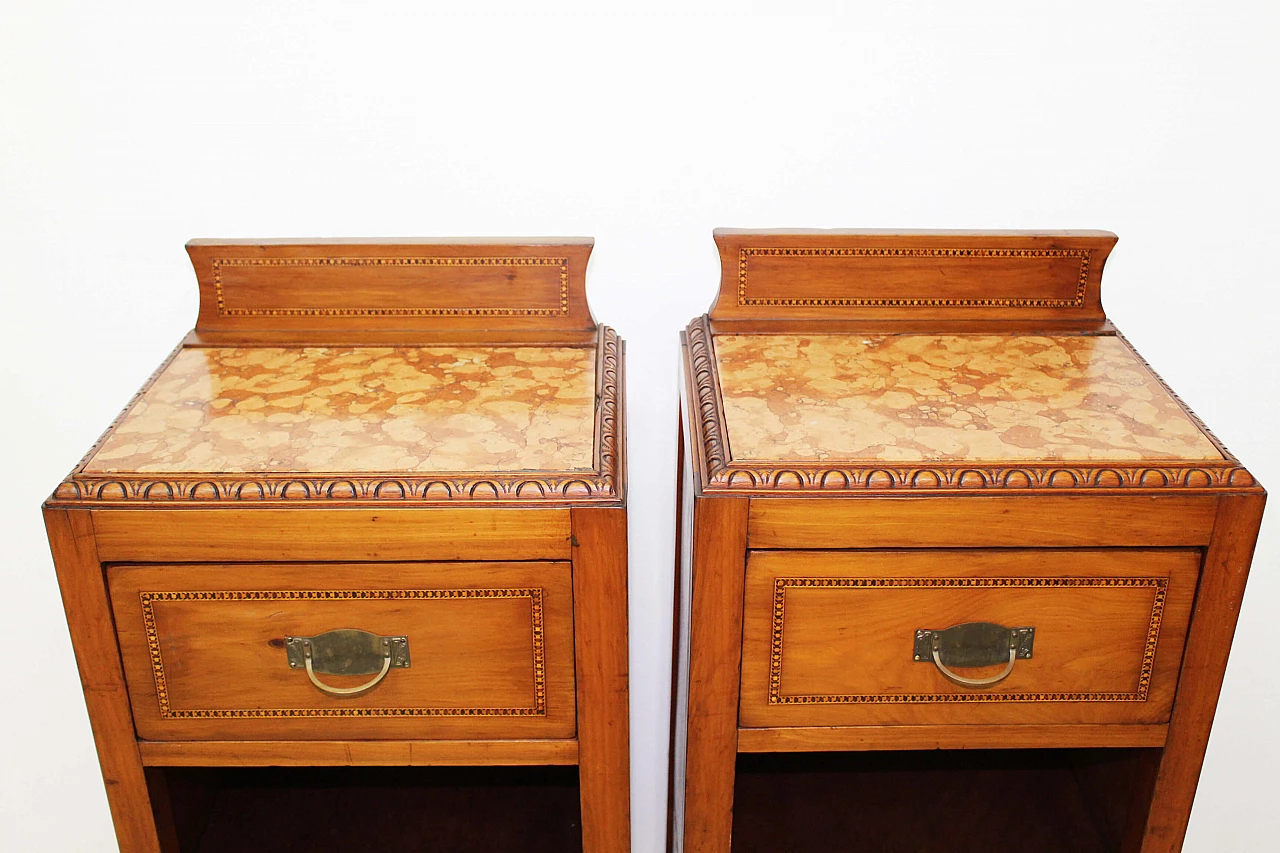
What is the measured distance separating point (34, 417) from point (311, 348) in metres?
0.47

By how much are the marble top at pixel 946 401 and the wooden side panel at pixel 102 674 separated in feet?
1.76

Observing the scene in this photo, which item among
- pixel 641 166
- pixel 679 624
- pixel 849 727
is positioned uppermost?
pixel 641 166

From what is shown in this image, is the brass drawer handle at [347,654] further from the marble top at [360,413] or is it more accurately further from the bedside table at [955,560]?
the bedside table at [955,560]

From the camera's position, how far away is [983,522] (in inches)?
37.9

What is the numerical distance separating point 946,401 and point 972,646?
0.22 m

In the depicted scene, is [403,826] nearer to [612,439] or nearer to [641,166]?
[612,439]

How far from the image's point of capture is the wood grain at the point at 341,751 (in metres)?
1.04

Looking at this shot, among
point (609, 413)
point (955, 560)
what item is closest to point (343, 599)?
point (609, 413)

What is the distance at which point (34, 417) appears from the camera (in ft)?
4.77

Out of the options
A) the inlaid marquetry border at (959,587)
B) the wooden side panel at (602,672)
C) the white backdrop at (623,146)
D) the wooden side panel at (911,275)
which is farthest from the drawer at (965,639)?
the white backdrop at (623,146)

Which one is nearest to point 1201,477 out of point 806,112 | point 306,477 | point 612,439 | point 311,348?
point 612,439

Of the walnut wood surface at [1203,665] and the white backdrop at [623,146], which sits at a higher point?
the white backdrop at [623,146]

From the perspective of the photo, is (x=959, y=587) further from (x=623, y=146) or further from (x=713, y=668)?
(x=623, y=146)

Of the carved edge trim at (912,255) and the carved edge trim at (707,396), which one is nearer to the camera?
the carved edge trim at (707,396)
